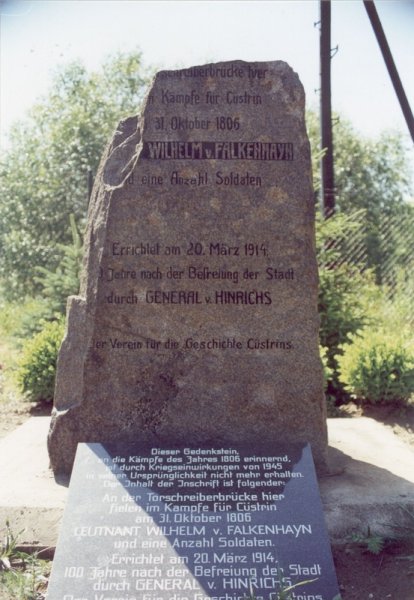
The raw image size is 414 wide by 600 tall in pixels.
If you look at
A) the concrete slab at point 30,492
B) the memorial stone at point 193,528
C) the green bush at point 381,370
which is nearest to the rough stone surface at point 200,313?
the concrete slab at point 30,492

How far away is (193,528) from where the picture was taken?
8.68ft

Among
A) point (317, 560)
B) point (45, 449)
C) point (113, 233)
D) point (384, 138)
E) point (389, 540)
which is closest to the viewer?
point (317, 560)

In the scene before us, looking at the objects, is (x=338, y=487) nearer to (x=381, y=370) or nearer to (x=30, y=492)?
(x=30, y=492)

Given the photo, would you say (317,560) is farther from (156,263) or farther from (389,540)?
(156,263)

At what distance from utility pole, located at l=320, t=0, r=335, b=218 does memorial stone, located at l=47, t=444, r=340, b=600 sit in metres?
5.45

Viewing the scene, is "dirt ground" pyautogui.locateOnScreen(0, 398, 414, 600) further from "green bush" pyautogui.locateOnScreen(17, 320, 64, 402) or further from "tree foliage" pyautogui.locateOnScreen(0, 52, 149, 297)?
"tree foliage" pyautogui.locateOnScreen(0, 52, 149, 297)

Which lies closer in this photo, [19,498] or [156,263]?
[19,498]

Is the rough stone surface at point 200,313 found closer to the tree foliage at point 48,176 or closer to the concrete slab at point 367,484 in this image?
the concrete slab at point 367,484

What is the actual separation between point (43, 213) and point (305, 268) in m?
11.6

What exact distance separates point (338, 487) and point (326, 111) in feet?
20.1

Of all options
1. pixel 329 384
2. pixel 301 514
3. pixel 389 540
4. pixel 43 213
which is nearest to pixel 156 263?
pixel 301 514

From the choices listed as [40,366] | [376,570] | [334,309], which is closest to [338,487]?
[376,570]

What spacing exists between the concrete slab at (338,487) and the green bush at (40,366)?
160cm

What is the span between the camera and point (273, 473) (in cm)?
296
